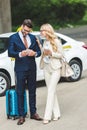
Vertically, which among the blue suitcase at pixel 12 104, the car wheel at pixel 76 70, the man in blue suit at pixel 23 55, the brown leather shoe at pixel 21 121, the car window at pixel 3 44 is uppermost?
the man in blue suit at pixel 23 55

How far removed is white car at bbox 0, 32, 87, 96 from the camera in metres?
12.6

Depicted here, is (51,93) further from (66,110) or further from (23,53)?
(66,110)

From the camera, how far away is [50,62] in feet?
31.5

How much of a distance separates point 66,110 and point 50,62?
134cm

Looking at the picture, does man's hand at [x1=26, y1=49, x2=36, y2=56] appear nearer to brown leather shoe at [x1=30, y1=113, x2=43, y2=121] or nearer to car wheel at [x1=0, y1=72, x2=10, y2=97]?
brown leather shoe at [x1=30, y1=113, x2=43, y2=121]

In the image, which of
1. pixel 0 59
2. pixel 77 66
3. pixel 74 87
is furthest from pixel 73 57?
pixel 0 59

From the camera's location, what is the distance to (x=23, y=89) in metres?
9.56

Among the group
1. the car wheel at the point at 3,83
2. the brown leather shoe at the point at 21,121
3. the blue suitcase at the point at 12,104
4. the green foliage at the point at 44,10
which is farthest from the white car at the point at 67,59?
the green foliage at the point at 44,10

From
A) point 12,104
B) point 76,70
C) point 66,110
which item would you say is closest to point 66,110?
point 66,110

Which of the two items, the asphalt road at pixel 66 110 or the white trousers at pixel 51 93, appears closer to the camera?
the asphalt road at pixel 66 110

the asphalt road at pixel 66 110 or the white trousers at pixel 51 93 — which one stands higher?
the white trousers at pixel 51 93

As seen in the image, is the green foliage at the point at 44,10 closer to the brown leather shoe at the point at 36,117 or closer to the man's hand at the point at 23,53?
the brown leather shoe at the point at 36,117

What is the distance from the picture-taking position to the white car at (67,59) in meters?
12.6

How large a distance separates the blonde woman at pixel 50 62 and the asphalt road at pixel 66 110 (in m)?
0.25
